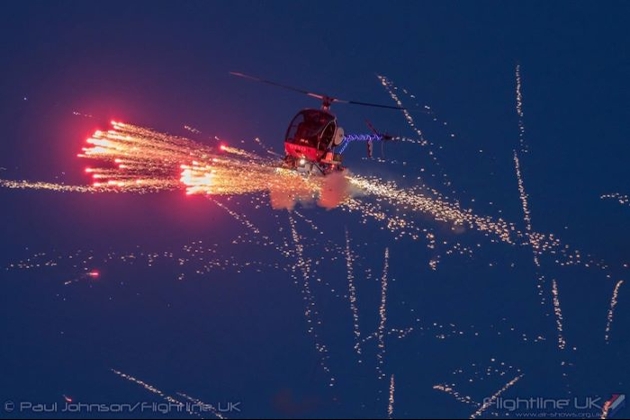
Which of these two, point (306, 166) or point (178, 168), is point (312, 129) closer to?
point (306, 166)

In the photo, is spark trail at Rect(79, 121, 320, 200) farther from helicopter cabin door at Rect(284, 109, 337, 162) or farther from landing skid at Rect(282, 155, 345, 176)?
helicopter cabin door at Rect(284, 109, 337, 162)

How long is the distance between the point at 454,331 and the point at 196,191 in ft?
Answer: 21.2

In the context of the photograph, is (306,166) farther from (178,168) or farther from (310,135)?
(178,168)

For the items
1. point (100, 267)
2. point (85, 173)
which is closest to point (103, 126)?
point (85, 173)

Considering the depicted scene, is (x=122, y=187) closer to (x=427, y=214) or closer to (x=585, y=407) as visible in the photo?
(x=427, y=214)

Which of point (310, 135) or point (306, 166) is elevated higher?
point (310, 135)

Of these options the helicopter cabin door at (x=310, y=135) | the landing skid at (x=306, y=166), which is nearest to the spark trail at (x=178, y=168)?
the landing skid at (x=306, y=166)

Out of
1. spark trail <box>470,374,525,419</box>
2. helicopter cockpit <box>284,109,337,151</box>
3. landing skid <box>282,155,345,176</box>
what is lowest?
spark trail <box>470,374,525,419</box>

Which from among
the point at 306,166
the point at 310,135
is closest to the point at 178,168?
the point at 306,166

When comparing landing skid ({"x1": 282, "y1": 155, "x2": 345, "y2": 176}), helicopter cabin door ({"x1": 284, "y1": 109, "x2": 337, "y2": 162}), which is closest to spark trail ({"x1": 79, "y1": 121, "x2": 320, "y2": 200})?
landing skid ({"x1": 282, "y1": 155, "x2": 345, "y2": 176})

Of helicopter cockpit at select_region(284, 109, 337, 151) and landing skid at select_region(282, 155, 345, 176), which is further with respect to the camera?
landing skid at select_region(282, 155, 345, 176)

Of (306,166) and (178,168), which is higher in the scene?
(178,168)

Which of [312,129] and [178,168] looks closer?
[312,129]

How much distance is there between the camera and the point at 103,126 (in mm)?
27234
